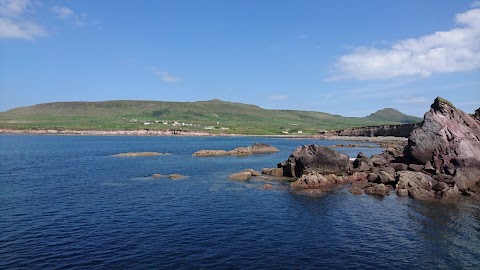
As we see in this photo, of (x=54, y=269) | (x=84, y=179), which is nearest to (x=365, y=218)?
(x=54, y=269)

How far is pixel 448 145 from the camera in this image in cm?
6556

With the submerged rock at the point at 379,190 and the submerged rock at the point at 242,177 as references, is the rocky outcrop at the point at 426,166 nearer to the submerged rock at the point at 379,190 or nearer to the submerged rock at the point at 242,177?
the submerged rock at the point at 379,190

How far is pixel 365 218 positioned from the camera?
44781 mm

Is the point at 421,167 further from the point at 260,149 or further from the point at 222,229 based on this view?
the point at 260,149

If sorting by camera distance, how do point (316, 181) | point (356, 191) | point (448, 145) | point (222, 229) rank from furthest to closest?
1. point (316, 181)
2. point (448, 145)
3. point (356, 191)
4. point (222, 229)

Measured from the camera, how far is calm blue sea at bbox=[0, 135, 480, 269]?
102 feet

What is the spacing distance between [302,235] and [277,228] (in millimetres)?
3411

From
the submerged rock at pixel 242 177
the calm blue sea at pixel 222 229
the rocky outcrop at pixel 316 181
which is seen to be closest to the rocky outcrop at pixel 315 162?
the rocky outcrop at pixel 316 181

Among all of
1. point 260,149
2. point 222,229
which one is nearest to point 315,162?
point 222,229

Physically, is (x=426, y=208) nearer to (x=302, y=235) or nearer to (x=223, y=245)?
(x=302, y=235)

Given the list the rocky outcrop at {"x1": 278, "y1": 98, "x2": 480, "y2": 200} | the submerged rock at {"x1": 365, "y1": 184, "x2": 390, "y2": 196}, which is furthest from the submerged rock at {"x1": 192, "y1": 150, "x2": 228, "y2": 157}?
the submerged rock at {"x1": 365, "y1": 184, "x2": 390, "y2": 196}

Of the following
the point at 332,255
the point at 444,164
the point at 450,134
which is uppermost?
the point at 450,134

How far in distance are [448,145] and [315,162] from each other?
24.8 metres

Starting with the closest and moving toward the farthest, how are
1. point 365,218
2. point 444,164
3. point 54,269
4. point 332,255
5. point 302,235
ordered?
1. point 54,269
2. point 332,255
3. point 302,235
4. point 365,218
5. point 444,164
